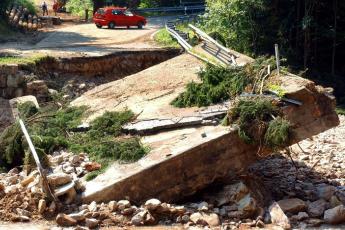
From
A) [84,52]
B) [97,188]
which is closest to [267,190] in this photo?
[97,188]

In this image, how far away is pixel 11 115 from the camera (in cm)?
1770

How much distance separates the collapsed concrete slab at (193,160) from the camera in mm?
11508

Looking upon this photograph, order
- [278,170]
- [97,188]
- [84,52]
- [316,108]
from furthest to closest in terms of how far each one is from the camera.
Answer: [84,52] < [278,170] < [316,108] < [97,188]

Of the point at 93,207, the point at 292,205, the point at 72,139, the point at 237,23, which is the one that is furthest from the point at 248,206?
the point at 237,23

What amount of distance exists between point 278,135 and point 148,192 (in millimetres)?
2685

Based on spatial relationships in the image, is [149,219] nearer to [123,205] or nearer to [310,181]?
[123,205]

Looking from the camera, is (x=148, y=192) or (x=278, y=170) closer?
(x=148, y=192)

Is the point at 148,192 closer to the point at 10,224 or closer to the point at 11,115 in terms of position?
the point at 10,224

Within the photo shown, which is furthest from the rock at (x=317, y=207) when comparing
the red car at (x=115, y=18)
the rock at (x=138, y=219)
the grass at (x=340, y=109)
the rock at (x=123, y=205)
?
the red car at (x=115, y=18)

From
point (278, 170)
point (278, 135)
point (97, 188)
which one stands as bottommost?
point (278, 170)

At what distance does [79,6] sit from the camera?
4338 cm

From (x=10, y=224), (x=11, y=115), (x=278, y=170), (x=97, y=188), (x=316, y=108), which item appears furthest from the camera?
(x=11, y=115)

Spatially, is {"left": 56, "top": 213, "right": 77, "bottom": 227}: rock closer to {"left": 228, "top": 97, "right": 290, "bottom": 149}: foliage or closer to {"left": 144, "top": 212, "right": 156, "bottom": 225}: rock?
{"left": 144, "top": 212, "right": 156, "bottom": 225}: rock

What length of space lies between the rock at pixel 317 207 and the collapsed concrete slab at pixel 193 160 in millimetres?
1393
